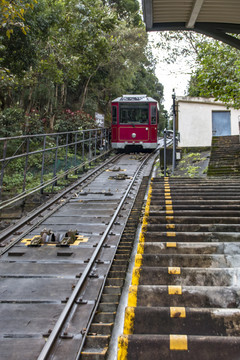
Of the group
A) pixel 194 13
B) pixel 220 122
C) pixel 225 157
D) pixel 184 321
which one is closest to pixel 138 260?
pixel 184 321

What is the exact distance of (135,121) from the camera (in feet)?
52.6

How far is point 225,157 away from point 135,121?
629cm

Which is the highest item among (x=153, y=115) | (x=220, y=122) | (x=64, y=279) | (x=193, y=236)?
(x=153, y=115)

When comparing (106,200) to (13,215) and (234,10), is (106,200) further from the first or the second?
(234,10)

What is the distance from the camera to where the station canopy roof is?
12.0ft

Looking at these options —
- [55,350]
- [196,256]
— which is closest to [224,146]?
[196,256]

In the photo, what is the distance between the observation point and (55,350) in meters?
2.74

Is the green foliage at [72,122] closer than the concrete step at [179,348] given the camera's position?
No

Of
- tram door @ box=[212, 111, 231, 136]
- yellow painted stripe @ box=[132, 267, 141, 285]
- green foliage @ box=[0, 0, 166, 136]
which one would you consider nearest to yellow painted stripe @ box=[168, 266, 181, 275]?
yellow painted stripe @ box=[132, 267, 141, 285]

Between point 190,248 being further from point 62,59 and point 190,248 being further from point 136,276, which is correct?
point 62,59

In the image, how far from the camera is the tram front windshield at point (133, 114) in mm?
15984

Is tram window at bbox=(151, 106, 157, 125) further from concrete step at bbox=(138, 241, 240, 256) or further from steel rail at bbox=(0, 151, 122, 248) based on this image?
concrete step at bbox=(138, 241, 240, 256)

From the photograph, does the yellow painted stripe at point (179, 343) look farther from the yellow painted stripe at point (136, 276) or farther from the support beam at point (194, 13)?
the support beam at point (194, 13)

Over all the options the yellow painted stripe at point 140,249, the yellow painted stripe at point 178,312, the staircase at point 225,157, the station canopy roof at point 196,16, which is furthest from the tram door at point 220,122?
the yellow painted stripe at point 178,312
